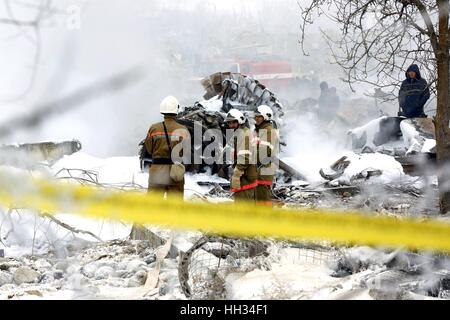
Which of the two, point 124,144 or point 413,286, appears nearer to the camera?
point 413,286

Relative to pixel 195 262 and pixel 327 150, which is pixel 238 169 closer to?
pixel 195 262

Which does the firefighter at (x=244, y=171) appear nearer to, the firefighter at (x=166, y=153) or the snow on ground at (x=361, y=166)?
the firefighter at (x=166, y=153)

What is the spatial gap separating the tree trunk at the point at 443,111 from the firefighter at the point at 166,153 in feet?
9.31

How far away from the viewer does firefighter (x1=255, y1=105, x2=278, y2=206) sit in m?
7.05

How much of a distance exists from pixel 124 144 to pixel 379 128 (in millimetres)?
11525

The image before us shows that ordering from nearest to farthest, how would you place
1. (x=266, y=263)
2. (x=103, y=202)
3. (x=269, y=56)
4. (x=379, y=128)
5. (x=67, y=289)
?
(x=103, y=202) < (x=67, y=289) < (x=266, y=263) < (x=379, y=128) < (x=269, y=56)

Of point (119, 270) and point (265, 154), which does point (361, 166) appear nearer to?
point (265, 154)

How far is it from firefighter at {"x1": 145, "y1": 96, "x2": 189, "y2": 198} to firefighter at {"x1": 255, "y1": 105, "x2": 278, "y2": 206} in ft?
3.55

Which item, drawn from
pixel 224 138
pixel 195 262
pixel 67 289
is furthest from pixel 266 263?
pixel 224 138

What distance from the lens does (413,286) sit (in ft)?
12.0

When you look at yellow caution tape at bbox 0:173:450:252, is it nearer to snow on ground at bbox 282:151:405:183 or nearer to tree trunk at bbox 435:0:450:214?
tree trunk at bbox 435:0:450:214

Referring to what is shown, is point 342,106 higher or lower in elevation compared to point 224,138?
higher

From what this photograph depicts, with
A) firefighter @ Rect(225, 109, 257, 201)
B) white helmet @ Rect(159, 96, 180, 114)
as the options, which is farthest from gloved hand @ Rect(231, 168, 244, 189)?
white helmet @ Rect(159, 96, 180, 114)

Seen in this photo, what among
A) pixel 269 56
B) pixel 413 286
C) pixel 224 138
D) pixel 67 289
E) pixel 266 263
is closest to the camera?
pixel 413 286
